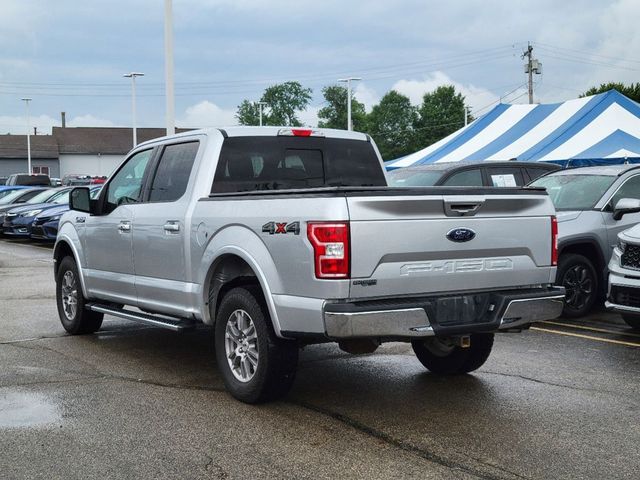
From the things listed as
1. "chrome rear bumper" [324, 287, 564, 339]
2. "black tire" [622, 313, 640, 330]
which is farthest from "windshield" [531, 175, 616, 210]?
"chrome rear bumper" [324, 287, 564, 339]

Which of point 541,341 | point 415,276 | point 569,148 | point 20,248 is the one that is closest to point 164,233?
point 415,276

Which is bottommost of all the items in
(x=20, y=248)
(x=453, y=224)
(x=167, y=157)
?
(x=20, y=248)

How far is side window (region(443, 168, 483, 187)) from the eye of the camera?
1156 centimetres

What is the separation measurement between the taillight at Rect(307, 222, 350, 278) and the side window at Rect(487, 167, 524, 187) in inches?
292

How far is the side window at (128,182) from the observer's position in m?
7.37

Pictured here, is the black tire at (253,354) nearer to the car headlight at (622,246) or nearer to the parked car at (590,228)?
the car headlight at (622,246)

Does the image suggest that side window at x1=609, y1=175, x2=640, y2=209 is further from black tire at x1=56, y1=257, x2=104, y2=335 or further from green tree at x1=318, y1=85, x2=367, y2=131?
A: green tree at x1=318, y1=85, x2=367, y2=131

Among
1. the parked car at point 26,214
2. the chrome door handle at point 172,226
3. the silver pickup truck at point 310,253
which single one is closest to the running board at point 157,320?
the silver pickup truck at point 310,253

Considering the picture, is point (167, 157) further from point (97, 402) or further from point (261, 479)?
point (261, 479)

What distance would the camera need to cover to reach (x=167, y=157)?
7.02 metres

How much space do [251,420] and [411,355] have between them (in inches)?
98.3

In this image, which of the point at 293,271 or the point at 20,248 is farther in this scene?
the point at 20,248

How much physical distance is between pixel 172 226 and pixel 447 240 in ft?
7.76

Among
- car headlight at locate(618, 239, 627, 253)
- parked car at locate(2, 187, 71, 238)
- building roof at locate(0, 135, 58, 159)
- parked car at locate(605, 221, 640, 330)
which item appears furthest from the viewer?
building roof at locate(0, 135, 58, 159)
